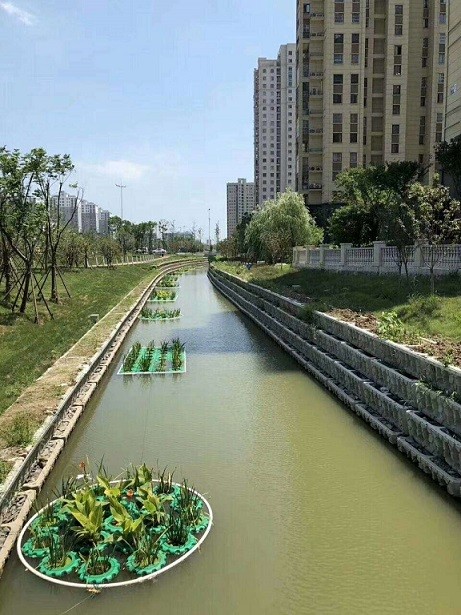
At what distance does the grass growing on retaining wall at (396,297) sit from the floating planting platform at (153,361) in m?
4.29

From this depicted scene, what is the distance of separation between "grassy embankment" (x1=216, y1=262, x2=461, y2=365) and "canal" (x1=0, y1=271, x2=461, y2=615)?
6.12 ft

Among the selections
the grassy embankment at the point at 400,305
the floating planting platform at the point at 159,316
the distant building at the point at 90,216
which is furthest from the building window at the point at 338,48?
the distant building at the point at 90,216

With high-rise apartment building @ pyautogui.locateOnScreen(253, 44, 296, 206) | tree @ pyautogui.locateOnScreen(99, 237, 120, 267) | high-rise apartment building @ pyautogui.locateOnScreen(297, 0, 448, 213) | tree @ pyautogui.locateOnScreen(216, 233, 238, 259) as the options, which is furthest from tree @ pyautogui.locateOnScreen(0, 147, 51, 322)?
high-rise apartment building @ pyautogui.locateOnScreen(253, 44, 296, 206)

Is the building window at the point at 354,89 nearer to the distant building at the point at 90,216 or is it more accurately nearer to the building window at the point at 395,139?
the building window at the point at 395,139

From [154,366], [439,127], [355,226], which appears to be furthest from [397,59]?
[154,366]

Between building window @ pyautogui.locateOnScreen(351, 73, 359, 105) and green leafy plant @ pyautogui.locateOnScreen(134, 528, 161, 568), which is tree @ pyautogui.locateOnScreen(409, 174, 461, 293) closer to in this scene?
green leafy plant @ pyautogui.locateOnScreen(134, 528, 161, 568)

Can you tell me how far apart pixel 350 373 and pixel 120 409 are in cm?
465

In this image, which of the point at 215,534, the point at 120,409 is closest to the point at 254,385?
the point at 120,409

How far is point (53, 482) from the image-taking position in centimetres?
718

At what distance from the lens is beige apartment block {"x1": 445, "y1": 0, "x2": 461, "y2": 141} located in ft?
81.9

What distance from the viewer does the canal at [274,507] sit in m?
4.80

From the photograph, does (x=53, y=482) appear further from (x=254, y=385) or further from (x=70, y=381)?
(x=254, y=385)

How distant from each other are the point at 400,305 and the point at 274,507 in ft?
27.3

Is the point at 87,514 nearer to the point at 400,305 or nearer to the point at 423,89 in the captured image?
the point at 400,305
